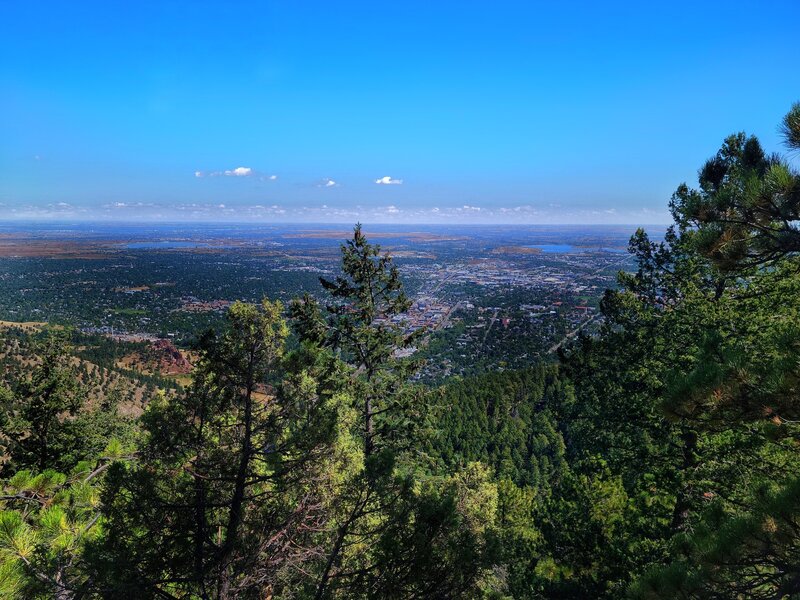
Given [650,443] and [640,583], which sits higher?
[640,583]

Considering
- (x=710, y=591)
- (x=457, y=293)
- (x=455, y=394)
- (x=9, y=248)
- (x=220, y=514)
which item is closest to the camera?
(x=710, y=591)

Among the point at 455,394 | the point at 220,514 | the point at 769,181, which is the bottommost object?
the point at 455,394

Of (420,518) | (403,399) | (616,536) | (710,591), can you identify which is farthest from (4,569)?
(616,536)

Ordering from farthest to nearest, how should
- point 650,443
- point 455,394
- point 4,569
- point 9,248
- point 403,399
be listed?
point 9,248, point 455,394, point 403,399, point 650,443, point 4,569

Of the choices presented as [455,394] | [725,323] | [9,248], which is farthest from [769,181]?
[9,248]

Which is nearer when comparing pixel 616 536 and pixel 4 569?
pixel 4 569

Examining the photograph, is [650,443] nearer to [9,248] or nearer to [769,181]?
[769,181]

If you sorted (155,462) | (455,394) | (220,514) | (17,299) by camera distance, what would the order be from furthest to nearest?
(17,299) < (455,394) < (220,514) < (155,462)

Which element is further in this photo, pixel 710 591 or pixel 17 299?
pixel 17 299

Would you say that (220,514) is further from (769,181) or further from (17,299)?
(17,299)
